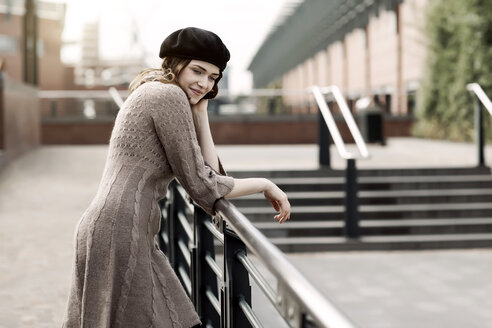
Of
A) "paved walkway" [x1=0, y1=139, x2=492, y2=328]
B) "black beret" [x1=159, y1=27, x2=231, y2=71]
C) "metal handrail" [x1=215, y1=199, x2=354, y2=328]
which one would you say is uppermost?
"black beret" [x1=159, y1=27, x2=231, y2=71]

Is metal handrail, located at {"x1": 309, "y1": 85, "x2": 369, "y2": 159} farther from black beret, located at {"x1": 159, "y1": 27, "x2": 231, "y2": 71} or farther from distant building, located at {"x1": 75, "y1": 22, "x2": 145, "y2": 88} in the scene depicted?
black beret, located at {"x1": 159, "y1": 27, "x2": 231, "y2": 71}

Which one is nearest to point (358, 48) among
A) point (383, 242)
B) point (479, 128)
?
point (479, 128)

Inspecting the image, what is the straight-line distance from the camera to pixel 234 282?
8.45ft

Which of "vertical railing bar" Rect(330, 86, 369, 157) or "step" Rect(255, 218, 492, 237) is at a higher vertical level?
"vertical railing bar" Rect(330, 86, 369, 157)

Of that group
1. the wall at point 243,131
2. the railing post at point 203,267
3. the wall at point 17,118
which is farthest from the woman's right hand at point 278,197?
the wall at point 243,131

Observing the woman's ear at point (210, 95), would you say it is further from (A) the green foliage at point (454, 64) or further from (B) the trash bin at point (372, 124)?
(A) the green foliage at point (454, 64)

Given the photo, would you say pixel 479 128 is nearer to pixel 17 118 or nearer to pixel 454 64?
pixel 17 118

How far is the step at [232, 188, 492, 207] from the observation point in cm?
965

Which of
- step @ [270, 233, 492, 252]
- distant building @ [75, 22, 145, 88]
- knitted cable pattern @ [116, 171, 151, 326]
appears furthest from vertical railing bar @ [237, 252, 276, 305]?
distant building @ [75, 22, 145, 88]

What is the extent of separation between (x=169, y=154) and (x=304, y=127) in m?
20.5

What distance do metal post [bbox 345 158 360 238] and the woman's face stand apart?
6.02 meters

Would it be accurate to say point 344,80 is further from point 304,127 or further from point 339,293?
point 339,293

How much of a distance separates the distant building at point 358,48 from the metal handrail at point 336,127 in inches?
475

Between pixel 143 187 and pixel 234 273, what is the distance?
0.48m
